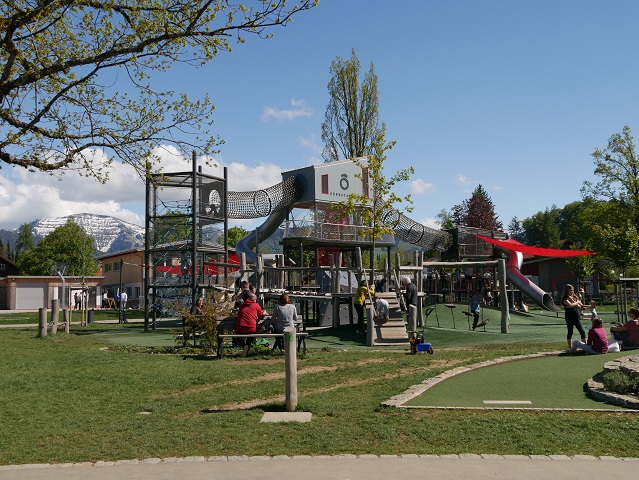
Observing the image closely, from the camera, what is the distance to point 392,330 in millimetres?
21172

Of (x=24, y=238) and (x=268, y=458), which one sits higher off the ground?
(x=24, y=238)

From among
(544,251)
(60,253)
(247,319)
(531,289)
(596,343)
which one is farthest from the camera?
(60,253)

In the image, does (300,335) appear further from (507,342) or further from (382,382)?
(507,342)

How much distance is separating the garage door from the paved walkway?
200 ft

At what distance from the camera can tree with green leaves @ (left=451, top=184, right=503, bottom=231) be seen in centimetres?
7488

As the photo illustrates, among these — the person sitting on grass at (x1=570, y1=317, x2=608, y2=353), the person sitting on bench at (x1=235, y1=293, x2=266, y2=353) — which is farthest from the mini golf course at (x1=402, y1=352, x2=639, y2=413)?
the person sitting on bench at (x1=235, y1=293, x2=266, y2=353)

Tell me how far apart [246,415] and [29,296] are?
60.0 meters

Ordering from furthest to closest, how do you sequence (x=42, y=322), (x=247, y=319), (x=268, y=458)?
(x=42, y=322) < (x=247, y=319) < (x=268, y=458)

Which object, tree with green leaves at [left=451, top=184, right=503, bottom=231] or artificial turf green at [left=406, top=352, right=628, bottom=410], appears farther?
tree with green leaves at [left=451, top=184, right=503, bottom=231]

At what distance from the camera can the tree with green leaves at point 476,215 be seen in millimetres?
74875

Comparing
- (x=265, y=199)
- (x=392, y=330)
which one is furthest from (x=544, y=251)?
(x=392, y=330)

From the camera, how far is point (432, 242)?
42.0m

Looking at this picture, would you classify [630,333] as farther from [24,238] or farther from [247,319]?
[24,238]

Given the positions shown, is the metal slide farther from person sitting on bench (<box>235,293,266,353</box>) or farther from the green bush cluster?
the green bush cluster
